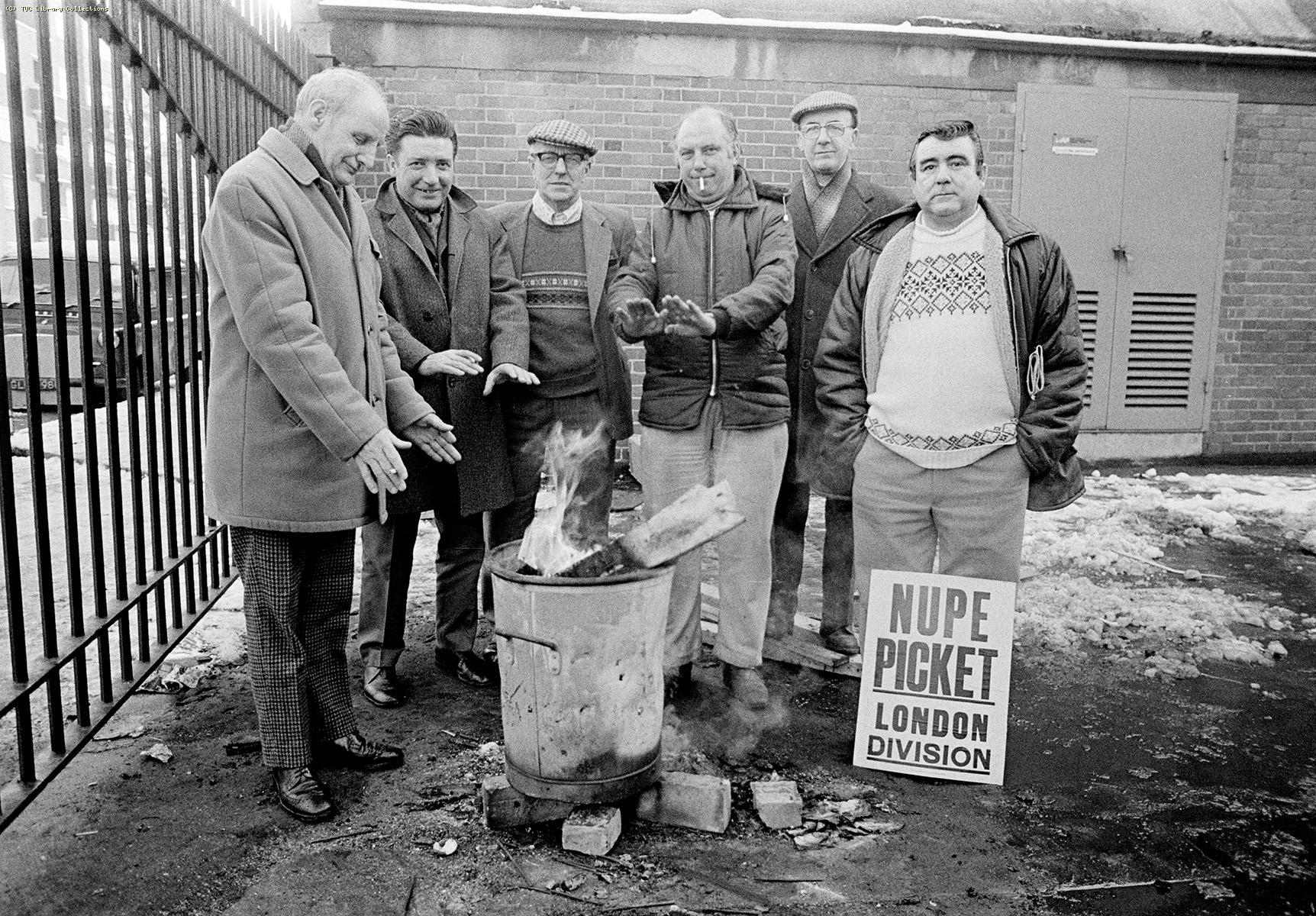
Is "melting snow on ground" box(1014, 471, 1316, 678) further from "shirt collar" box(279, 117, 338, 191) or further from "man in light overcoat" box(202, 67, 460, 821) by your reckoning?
"shirt collar" box(279, 117, 338, 191)

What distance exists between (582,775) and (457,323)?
202 centimetres

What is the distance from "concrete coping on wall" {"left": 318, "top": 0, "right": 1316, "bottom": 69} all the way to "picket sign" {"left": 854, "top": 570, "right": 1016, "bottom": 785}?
19.8 ft

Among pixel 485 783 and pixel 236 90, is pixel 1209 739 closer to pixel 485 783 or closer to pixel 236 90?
pixel 485 783

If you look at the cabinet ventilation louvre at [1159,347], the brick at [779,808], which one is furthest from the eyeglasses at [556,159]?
the cabinet ventilation louvre at [1159,347]

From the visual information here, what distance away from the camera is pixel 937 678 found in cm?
379

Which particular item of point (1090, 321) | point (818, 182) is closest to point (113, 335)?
point (818, 182)

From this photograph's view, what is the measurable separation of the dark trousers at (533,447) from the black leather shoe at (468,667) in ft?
1.70

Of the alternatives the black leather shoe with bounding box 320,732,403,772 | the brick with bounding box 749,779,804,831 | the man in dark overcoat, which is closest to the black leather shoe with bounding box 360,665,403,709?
the man in dark overcoat

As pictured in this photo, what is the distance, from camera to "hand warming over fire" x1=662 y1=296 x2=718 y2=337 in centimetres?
388

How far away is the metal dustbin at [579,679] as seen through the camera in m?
3.11

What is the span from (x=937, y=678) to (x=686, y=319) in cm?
160

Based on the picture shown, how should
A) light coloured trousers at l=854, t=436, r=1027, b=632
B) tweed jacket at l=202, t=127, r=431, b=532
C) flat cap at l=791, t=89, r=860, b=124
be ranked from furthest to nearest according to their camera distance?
flat cap at l=791, t=89, r=860, b=124
light coloured trousers at l=854, t=436, r=1027, b=632
tweed jacket at l=202, t=127, r=431, b=532

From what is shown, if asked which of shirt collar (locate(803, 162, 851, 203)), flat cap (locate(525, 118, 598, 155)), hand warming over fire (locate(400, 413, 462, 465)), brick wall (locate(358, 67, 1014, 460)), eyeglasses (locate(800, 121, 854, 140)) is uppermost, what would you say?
brick wall (locate(358, 67, 1014, 460))

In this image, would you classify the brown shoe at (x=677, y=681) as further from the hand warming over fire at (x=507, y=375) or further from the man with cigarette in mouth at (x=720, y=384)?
the hand warming over fire at (x=507, y=375)
